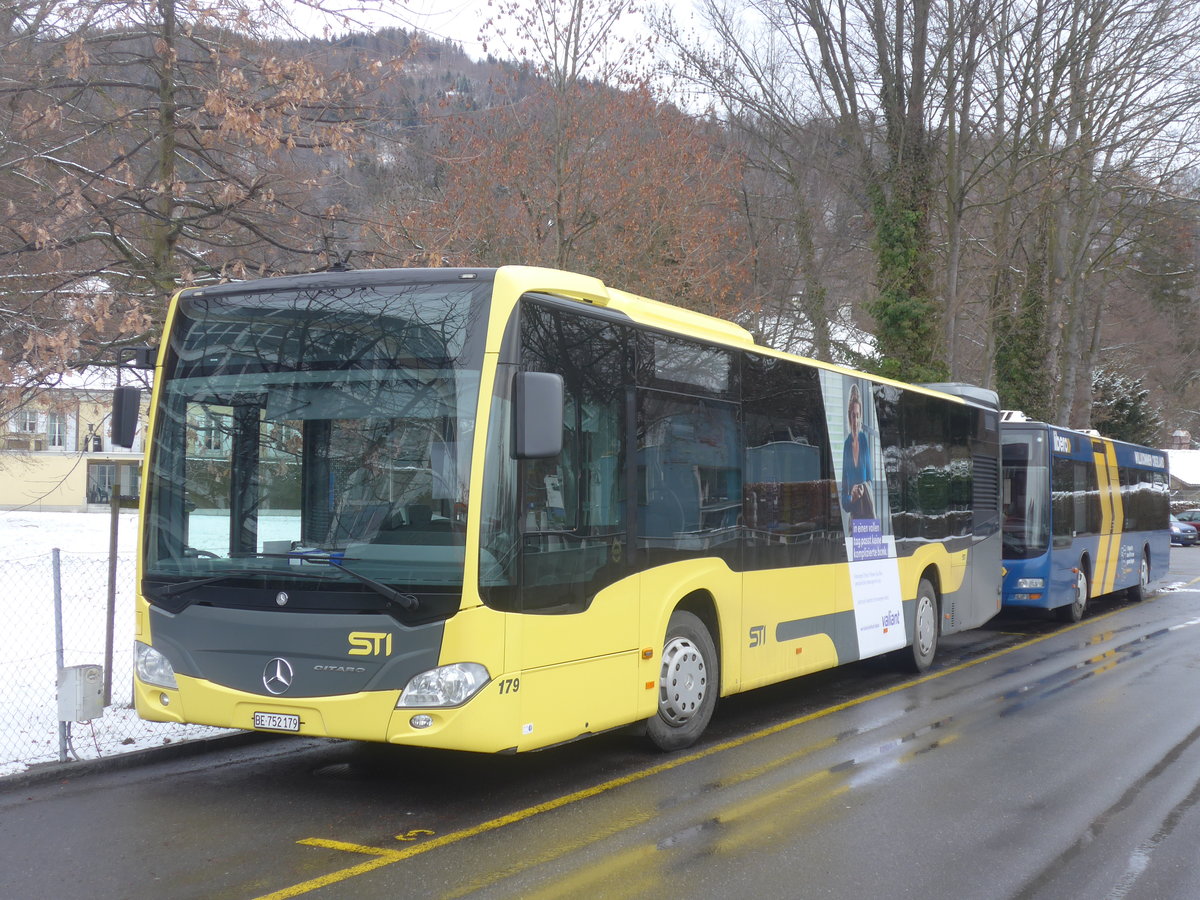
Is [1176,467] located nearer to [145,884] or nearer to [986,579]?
[986,579]

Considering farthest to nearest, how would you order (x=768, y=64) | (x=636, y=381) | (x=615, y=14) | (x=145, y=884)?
(x=768, y=64)
(x=615, y=14)
(x=636, y=381)
(x=145, y=884)

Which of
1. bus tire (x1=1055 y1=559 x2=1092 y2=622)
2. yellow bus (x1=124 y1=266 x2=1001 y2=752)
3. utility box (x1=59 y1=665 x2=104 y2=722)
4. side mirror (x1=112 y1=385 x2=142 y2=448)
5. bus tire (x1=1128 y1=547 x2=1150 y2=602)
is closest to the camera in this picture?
yellow bus (x1=124 y1=266 x2=1001 y2=752)

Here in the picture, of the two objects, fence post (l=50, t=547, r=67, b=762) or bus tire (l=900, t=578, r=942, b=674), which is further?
bus tire (l=900, t=578, r=942, b=674)

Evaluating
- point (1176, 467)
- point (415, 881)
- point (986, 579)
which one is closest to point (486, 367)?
point (415, 881)

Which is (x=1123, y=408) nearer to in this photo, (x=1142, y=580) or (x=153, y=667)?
(x=1142, y=580)

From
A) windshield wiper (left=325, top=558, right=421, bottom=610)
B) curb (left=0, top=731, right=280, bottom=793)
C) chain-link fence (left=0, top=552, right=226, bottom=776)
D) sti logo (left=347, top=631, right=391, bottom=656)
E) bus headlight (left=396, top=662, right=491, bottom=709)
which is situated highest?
windshield wiper (left=325, top=558, right=421, bottom=610)

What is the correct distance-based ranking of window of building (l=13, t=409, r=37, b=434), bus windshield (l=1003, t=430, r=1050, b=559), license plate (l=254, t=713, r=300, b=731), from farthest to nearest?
bus windshield (l=1003, t=430, r=1050, b=559), window of building (l=13, t=409, r=37, b=434), license plate (l=254, t=713, r=300, b=731)

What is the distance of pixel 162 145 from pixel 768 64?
18483 millimetres

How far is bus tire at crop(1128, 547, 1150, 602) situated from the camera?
23.5 meters

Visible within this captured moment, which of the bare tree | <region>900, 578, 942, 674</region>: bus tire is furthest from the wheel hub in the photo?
<region>900, 578, 942, 674</region>: bus tire

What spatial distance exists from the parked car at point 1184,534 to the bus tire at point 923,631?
4447cm

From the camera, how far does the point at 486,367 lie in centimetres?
657

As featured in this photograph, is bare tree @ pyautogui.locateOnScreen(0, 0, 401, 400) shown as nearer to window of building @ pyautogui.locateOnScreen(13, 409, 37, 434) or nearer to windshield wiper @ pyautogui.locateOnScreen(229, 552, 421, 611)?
window of building @ pyautogui.locateOnScreen(13, 409, 37, 434)

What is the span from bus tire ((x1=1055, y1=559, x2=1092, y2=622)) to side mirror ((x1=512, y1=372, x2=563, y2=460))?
47.0 feet
